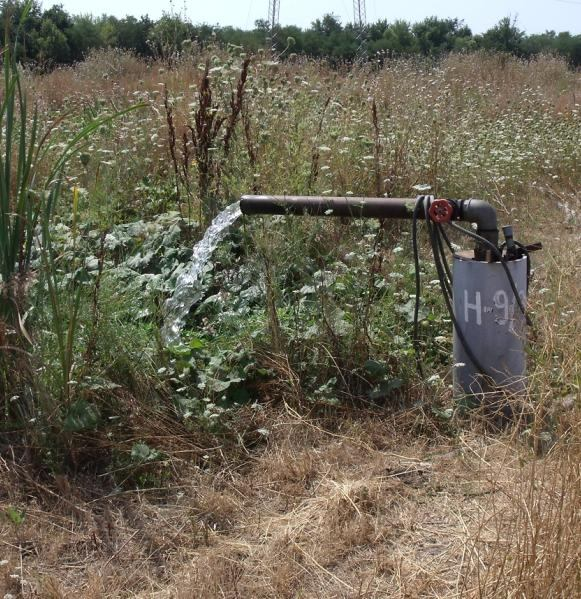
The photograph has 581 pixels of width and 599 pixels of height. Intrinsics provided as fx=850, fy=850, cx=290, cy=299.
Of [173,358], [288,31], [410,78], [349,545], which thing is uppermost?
[288,31]

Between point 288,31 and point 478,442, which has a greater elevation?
point 288,31

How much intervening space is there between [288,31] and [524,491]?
28.8m

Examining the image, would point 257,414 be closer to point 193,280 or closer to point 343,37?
point 193,280

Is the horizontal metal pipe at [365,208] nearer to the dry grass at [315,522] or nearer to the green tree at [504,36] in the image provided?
the dry grass at [315,522]

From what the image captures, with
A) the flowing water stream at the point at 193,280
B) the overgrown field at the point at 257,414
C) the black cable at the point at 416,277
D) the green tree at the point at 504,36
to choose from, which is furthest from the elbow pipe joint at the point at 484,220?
the green tree at the point at 504,36

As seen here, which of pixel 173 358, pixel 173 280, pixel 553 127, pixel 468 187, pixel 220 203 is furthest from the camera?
pixel 553 127

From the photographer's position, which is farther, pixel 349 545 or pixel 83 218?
pixel 83 218

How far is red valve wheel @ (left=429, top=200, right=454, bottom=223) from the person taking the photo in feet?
11.4

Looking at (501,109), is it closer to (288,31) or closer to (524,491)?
(524,491)

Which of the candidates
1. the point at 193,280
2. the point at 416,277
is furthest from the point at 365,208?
the point at 193,280

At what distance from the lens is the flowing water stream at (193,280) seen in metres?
4.15

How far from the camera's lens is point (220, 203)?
16.7ft

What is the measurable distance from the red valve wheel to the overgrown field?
569mm

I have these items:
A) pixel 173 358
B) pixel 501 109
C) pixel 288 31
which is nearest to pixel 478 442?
pixel 173 358
